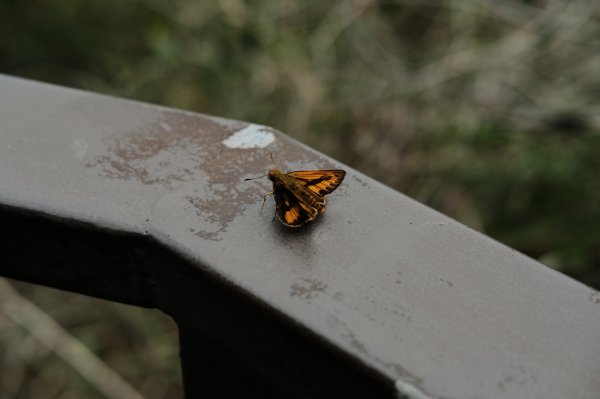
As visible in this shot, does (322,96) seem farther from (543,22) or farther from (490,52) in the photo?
(543,22)

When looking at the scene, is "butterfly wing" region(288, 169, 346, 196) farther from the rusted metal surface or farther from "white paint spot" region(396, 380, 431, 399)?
"white paint spot" region(396, 380, 431, 399)

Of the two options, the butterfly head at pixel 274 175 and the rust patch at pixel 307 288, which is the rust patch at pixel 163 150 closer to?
the butterfly head at pixel 274 175

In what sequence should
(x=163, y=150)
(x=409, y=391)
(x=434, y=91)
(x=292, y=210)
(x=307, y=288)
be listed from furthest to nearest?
(x=434, y=91) < (x=163, y=150) < (x=292, y=210) < (x=307, y=288) < (x=409, y=391)

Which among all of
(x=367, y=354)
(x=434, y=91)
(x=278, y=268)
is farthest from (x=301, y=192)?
(x=434, y=91)

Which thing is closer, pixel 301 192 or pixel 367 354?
pixel 367 354

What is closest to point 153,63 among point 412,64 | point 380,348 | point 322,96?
point 322,96

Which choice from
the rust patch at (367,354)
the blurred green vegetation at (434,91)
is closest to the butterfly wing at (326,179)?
the rust patch at (367,354)

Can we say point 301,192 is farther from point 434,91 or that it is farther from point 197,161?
point 434,91
